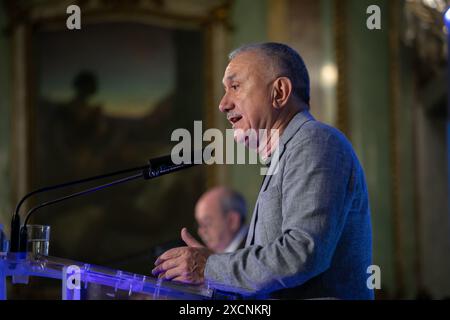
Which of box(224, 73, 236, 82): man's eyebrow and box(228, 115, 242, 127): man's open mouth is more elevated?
box(224, 73, 236, 82): man's eyebrow

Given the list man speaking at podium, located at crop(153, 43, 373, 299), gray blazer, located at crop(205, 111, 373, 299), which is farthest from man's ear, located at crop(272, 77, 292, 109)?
gray blazer, located at crop(205, 111, 373, 299)

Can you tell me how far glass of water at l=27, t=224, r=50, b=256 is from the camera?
7.68 feet

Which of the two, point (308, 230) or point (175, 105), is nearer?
point (308, 230)

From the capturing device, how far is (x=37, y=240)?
92.9 inches

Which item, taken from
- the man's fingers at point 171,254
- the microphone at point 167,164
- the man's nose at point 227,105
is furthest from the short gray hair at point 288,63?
the man's fingers at point 171,254

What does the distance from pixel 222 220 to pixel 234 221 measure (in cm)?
10

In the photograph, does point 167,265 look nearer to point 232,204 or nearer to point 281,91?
point 281,91

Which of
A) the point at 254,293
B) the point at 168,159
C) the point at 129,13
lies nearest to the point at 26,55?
the point at 129,13

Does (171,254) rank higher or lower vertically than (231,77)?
lower

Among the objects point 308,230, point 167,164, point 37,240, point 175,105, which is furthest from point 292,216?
point 175,105

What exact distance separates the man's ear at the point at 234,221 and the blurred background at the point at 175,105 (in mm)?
1824

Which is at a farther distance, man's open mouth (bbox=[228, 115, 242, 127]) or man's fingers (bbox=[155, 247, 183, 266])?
man's open mouth (bbox=[228, 115, 242, 127])

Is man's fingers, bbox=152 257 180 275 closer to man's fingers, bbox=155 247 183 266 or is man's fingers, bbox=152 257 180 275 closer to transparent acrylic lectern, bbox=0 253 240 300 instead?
man's fingers, bbox=155 247 183 266
